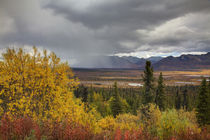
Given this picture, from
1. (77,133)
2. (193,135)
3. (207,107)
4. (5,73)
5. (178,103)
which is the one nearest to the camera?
(77,133)

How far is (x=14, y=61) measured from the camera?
35.1ft

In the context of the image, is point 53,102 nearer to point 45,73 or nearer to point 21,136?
point 45,73

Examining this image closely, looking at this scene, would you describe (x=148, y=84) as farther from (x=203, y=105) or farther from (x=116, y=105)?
(x=116, y=105)

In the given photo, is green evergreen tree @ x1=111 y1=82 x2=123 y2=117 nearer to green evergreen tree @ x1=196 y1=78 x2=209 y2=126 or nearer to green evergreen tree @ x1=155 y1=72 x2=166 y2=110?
green evergreen tree @ x1=155 y1=72 x2=166 y2=110

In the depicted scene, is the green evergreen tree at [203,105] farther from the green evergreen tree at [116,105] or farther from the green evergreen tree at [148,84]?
the green evergreen tree at [116,105]

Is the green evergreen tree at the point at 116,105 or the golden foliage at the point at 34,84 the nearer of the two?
the golden foliage at the point at 34,84

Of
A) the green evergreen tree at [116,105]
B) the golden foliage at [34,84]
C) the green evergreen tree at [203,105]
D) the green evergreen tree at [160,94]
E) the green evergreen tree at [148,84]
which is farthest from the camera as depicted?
the green evergreen tree at [116,105]

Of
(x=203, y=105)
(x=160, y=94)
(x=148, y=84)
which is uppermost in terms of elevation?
(x=148, y=84)

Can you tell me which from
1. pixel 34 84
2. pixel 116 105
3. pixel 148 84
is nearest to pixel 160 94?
pixel 148 84

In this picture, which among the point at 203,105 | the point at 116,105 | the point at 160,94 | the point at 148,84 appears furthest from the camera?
the point at 116,105

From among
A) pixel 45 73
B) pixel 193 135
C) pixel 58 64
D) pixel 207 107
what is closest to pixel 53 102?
pixel 45 73

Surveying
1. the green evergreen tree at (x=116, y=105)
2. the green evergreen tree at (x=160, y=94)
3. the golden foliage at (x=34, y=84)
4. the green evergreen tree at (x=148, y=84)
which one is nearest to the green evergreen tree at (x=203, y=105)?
the green evergreen tree at (x=160, y=94)

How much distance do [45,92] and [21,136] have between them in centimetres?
667

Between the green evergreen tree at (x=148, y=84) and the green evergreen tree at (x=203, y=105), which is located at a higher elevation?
the green evergreen tree at (x=148, y=84)
